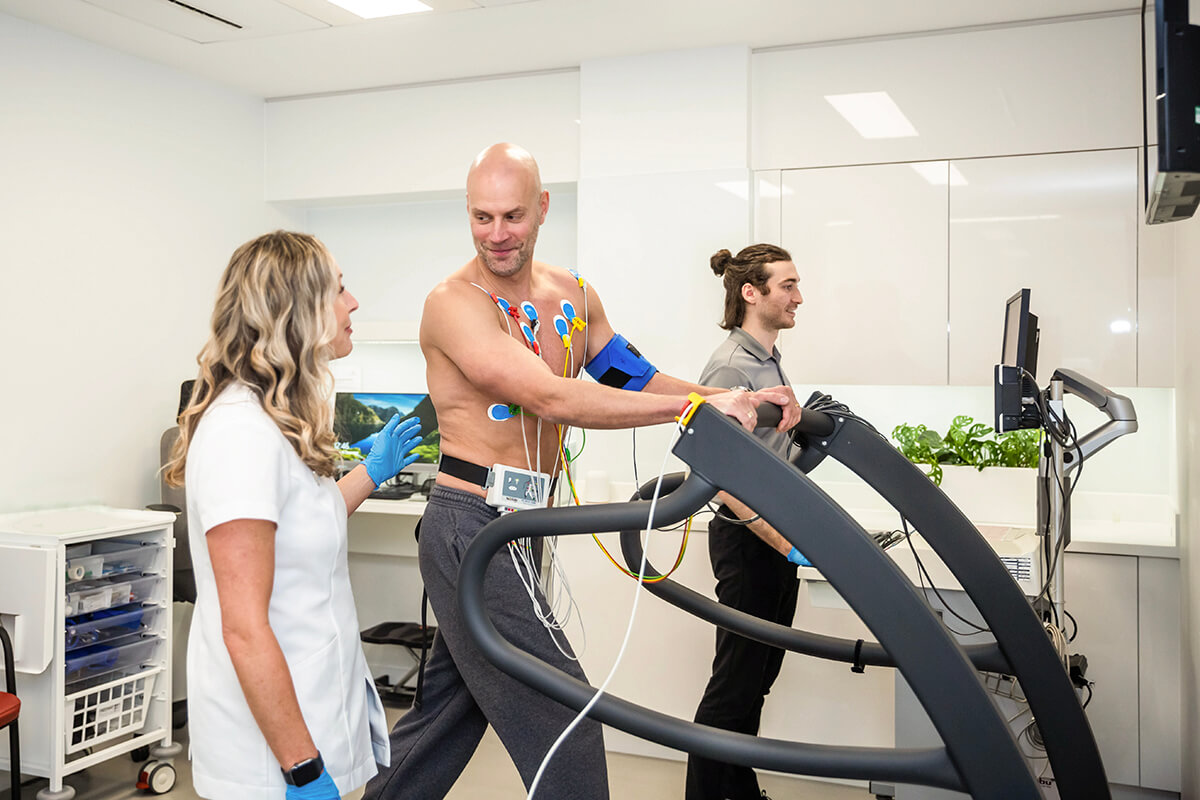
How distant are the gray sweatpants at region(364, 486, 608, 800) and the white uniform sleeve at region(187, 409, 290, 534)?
54 centimetres

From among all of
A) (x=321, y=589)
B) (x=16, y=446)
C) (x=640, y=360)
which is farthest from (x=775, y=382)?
(x=16, y=446)

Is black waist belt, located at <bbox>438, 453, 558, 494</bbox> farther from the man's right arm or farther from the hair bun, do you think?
the hair bun

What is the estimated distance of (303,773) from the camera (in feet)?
4.39

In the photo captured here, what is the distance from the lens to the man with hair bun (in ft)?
8.85

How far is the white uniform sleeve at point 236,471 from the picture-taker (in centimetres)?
132

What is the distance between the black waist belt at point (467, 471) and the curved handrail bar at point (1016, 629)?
763mm

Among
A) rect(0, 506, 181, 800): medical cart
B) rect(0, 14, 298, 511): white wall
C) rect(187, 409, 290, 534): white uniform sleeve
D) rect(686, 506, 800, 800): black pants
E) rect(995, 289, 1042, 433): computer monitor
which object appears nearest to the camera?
rect(187, 409, 290, 534): white uniform sleeve

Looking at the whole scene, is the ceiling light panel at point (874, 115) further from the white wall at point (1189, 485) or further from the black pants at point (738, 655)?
the black pants at point (738, 655)

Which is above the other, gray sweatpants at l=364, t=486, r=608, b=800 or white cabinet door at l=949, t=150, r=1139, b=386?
white cabinet door at l=949, t=150, r=1139, b=386

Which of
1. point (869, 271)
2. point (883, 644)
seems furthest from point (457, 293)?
point (869, 271)

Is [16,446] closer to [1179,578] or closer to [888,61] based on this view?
[888,61]

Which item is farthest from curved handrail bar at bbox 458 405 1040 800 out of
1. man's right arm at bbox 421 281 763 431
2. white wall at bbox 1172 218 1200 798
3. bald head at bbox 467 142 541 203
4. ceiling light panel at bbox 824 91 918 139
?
ceiling light panel at bbox 824 91 918 139

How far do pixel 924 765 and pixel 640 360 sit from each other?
49.5 inches

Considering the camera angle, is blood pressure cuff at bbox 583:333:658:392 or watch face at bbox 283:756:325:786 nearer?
watch face at bbox 283:756:325:786
